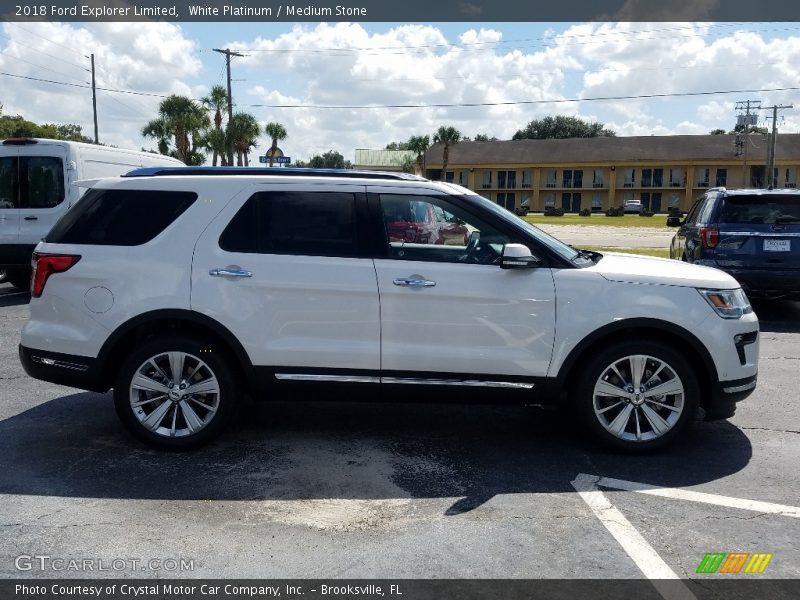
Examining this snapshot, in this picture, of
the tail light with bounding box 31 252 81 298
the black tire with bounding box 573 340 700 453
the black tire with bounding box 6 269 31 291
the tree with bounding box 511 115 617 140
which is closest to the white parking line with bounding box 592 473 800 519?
the black tire with bounding box 573 340 700 453

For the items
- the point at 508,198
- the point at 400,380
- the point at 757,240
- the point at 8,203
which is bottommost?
the point at 400,380

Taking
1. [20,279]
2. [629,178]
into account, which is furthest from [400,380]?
[629,178]

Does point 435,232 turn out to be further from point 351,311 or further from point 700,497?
point 700,497

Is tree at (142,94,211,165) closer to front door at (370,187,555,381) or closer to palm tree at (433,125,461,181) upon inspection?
palm tree at (433,125,461,181)

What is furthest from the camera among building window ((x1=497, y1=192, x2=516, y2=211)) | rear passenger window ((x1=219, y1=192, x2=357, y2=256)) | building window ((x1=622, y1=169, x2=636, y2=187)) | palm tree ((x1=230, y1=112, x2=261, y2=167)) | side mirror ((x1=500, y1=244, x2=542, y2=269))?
building window ((x1=497, y1=192, x2=516, y2=211))

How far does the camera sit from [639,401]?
4.94 meters

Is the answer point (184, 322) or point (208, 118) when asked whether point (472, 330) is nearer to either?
point (184, 322)

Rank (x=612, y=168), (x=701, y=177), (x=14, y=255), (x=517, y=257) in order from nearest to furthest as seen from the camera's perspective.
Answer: (x=517, y=257)
(x=14, y=255)
(x=701, y=177)
(x=612, y=168)

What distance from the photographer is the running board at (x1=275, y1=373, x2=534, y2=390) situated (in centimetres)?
488

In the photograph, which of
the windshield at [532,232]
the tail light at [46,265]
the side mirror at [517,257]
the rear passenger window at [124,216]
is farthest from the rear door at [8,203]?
the side mirror at [517,257]

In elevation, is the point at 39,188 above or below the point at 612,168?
below

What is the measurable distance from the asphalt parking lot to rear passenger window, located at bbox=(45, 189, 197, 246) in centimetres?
145

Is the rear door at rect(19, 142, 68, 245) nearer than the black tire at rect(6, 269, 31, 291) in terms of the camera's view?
Yes

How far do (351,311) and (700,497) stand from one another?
2.41 metres
